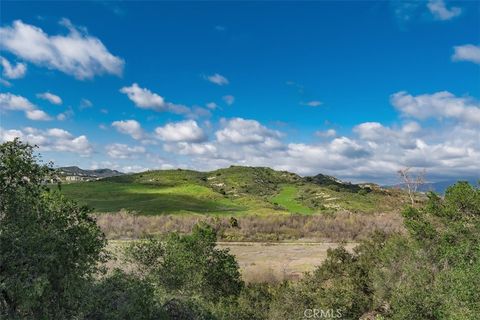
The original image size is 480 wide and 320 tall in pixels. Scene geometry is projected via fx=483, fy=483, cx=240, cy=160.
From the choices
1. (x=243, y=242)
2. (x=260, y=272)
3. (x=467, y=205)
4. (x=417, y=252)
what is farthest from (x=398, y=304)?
(x=243, y=242)

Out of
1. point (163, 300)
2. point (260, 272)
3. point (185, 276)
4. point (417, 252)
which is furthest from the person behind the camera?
point (260, 272)

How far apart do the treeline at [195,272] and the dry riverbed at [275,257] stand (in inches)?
1099

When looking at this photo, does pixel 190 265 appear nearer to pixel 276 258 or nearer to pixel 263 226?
pixel 276 258

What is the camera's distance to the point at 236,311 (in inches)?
1753

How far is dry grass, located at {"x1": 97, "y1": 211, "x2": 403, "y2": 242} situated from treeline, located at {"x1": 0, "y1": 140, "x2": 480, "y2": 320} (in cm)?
10935

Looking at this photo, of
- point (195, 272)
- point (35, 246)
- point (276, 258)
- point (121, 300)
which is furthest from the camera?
point (276, 258)

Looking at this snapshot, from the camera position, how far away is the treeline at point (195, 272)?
22.3 m

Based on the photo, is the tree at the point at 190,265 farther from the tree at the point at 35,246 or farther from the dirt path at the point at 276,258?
the dirt path at the point at 276,258

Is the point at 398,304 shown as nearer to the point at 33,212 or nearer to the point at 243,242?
the point at 33,212

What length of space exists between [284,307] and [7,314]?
29489mm

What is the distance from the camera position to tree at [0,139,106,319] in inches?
844

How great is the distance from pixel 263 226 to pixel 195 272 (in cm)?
13350

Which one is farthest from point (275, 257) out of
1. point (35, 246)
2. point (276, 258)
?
point (35, 246)

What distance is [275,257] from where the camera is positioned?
427 ft
